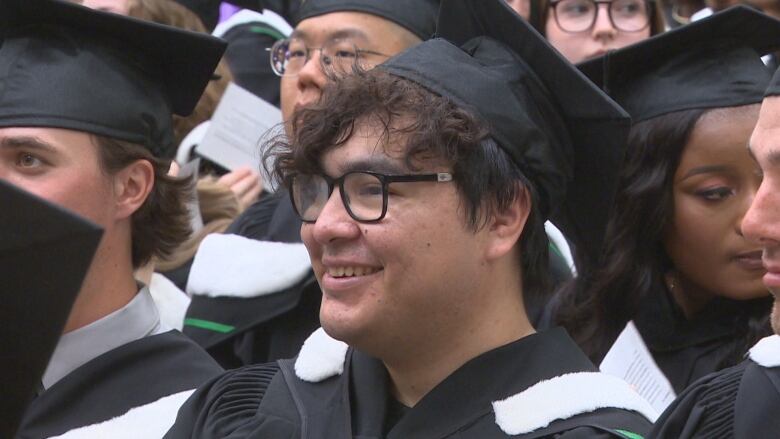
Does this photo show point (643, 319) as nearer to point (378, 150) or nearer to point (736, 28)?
point (736, 28)

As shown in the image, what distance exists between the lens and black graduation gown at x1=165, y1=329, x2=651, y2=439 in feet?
10.3

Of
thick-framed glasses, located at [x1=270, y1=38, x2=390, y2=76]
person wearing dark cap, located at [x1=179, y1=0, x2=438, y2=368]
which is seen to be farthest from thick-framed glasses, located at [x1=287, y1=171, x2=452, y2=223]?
thick-framed glasses, located at [x1=270, y1=38, x2=390, y2=76]

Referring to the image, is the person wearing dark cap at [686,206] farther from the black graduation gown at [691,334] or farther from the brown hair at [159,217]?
the brown hair at [159,217]

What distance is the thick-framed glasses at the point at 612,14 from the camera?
535 centimetres

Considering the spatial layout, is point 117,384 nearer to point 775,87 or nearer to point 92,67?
point 92,67

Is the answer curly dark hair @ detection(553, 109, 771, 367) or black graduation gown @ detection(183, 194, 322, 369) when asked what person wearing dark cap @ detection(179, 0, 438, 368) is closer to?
black graduation gown @ detection(183, 194, 322, 369)

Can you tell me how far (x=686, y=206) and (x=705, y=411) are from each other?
3.99ft

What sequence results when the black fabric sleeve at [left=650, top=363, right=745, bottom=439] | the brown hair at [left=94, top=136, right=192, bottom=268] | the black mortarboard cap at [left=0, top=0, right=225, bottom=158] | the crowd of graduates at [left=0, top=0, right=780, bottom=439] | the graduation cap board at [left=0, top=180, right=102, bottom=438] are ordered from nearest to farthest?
the graduation cap board at [left=0, top=180, right=102, bottom=438] → the black fabric sleeve at [left=650, top=363, right=745, bottom=439] → the crowd of graduates at [left=0, top=0, right=780, bottom=439] → the black mortarboard cap at [left=0, top=0, right=225, bottom=158] → the brown hair at [left=94, top=136, right=192, bottom=268]

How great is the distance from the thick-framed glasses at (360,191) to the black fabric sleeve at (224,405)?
0.46 meters

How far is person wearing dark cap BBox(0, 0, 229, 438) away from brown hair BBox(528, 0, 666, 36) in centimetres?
175

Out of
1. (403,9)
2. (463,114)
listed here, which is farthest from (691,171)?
(403,9)

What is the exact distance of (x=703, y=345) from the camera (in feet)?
13.7

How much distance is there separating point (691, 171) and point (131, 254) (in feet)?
5.04

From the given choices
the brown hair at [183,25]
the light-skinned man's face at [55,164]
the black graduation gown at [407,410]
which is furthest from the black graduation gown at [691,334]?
the brown hair at [183,25]
